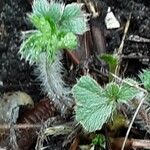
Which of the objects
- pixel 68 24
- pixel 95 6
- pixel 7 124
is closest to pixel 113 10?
pixel 95 6

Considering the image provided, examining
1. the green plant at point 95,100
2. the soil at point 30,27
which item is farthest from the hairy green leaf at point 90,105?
the soil at point 30,27

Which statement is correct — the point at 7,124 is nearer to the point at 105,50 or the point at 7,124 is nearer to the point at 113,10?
the point at 105,50

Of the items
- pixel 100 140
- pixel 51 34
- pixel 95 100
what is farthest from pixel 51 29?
pixel 100 140

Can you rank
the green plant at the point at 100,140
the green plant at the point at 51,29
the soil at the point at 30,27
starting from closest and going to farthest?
the green plant at the point at 51,29 → the green plant at the point at 100,140 → the soil at the point at 30,27

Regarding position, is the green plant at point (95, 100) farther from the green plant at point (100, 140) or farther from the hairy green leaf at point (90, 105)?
the green plant at point (100, 140)

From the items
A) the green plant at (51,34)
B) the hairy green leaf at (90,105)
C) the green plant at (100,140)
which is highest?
the green plant at (51,34)

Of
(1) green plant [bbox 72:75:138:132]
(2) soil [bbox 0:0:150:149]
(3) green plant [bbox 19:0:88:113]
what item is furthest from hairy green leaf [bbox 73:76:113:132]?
(2) soil [bbox 0:0:150:149]

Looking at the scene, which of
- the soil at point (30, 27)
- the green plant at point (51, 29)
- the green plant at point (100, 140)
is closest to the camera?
the green plant at point (51, 29)
